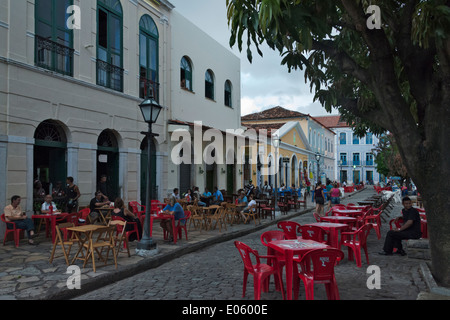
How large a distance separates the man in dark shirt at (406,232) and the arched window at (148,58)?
9.87 metres

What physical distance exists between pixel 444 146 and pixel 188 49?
13979 millimetres

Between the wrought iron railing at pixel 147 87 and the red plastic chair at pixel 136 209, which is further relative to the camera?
the wrought iron railing at pixel 147 87

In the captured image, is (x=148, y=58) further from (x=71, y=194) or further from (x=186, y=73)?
(x=71, y=194)

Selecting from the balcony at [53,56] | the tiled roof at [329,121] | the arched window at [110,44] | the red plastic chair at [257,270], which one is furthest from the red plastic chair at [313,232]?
the tiled roof at [329,121]

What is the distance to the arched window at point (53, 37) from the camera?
9828 mm

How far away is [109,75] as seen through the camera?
12344 mm

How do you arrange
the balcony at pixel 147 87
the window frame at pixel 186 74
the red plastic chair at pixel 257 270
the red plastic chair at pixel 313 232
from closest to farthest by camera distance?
the red plastic chair at pixel 257 270, the red plastic chair at pixel 313 232, the balcony at pixel 147 87, the window frame at pixel 186 74

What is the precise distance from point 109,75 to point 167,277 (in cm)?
843

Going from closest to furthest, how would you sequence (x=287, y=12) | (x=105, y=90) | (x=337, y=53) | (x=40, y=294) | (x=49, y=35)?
(x=287, y=12), (x=40, y=294), (x=337, y=53), (x=49, y=35), (x=105, y=90)

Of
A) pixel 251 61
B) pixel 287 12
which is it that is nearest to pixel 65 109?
pixel 251 61

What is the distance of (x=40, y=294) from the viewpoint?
16.2 feet

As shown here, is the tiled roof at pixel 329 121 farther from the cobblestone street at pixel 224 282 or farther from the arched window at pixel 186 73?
the cobblestone street at pixel 224 282

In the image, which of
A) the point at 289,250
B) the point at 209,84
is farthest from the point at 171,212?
the point at 209,84
